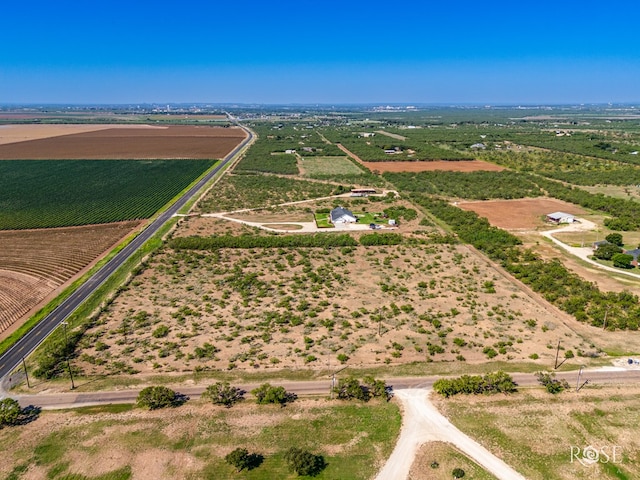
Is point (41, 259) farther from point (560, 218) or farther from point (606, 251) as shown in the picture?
point (560, 218)

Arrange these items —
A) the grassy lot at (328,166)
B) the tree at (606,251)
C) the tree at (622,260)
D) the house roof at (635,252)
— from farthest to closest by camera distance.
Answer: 1. the grassy lot at (328,166)
2. the tree at (606,251)
3. the house roof at (635,252)
4. the tree at (622,260)

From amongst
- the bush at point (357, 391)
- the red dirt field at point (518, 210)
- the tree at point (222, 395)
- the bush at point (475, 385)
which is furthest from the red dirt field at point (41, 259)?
the red dirt field at point (518, 210)

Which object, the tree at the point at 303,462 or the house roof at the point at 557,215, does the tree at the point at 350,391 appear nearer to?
the tree at the point at 303,462

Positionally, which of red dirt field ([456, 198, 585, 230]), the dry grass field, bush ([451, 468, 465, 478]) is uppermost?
red dirt field ([456, 198, 585, 230])

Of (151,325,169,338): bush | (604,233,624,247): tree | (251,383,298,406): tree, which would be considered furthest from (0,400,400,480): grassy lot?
(604,233,624,247): tree

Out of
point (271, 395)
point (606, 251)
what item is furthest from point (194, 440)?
point (606, 251)

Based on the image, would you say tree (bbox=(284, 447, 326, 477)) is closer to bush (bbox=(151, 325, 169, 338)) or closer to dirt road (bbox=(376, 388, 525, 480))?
dirt road (bbox=(376, 388, 525, 480))

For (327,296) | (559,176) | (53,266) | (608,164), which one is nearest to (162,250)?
(53,266)
